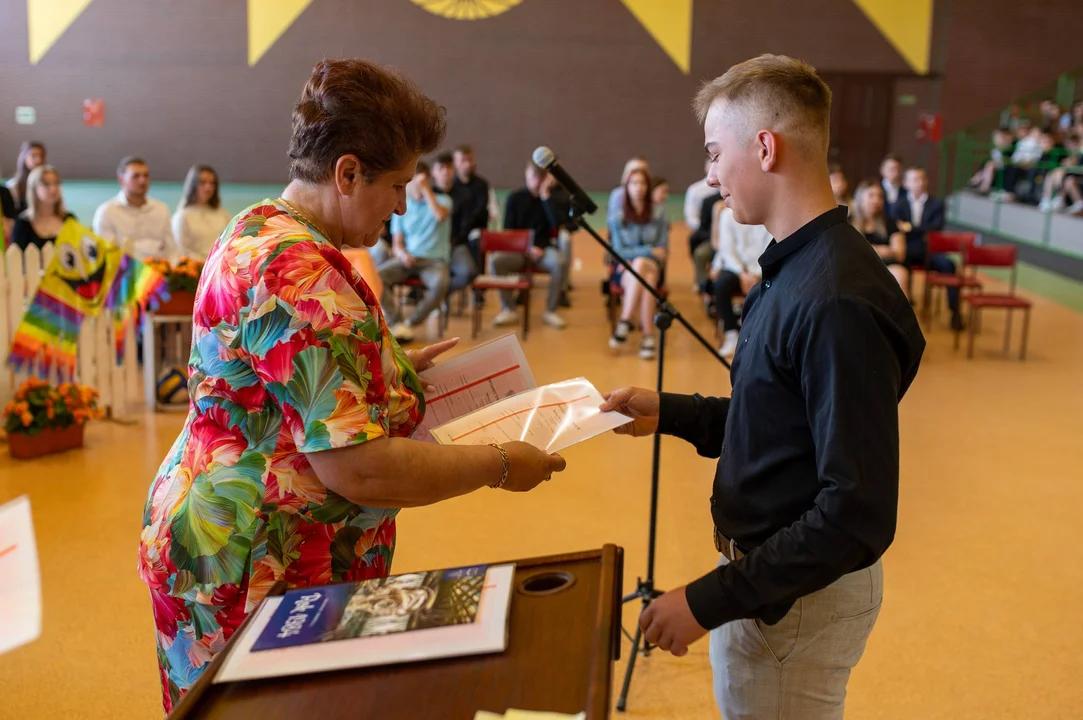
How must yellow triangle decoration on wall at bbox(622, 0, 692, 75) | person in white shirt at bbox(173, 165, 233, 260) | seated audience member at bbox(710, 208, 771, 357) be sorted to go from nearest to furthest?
person in white shirt at bbox(173, 165, 233, 260) → seated audience member at bbox(710, 208, 771, 357) → yellow triangle decoration on wall at bbox(622, 0, 692, 75)

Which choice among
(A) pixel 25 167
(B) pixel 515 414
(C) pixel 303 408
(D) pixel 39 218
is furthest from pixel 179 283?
(C) pixel 303 408

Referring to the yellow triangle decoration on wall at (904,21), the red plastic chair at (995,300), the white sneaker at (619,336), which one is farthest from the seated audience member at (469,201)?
the yellow triangle decoration on wall at (904,21)

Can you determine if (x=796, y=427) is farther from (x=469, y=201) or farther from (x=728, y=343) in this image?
(x=469, y=201)

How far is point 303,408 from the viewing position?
1269 millimetres

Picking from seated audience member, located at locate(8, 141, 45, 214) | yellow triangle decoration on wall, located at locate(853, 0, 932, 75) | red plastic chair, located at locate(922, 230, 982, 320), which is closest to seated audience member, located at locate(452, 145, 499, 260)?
seated audience member, located at locate(8, 141, 45, 214)

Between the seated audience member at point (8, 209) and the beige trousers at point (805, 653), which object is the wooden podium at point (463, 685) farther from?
the seated audience member at point (8, 209)

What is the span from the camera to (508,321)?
26.5ft

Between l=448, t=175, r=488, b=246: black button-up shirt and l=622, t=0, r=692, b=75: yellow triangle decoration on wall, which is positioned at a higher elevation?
l=622, t=0, r=692, b=75: yellow triangle decoration on wall

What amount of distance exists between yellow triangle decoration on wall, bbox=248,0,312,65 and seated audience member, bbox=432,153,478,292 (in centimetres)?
734

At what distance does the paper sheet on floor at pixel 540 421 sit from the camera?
1.59 m

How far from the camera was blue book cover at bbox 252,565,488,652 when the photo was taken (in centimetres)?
112

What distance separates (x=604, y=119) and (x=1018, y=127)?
584 cm

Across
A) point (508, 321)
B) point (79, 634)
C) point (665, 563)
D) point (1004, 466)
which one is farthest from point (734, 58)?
point (79, 634)

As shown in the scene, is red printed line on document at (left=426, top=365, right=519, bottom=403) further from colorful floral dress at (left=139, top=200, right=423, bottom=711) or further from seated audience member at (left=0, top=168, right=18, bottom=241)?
seated audience member at (left=0, top=168, right=18, bottom=241)
